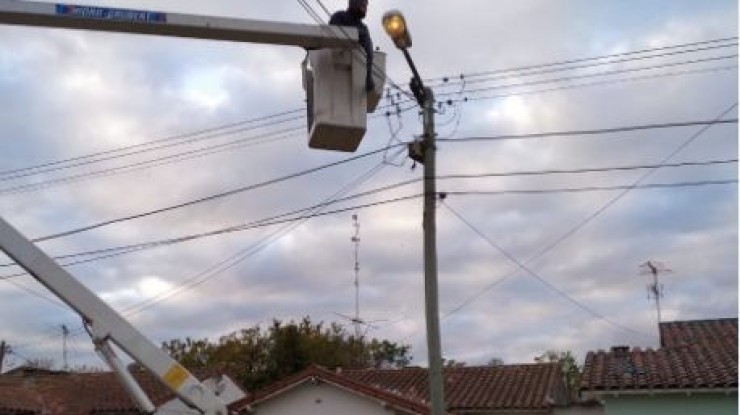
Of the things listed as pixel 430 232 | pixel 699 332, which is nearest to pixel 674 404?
pixel 699 332

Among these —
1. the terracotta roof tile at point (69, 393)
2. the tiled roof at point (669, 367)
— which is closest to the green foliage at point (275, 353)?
the terracotta roof tile at point (69, 393)

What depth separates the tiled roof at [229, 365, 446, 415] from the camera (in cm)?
2359

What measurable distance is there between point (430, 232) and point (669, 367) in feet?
41.2

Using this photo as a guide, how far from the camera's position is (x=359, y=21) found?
8195 mm

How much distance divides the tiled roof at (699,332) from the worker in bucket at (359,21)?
19029mm

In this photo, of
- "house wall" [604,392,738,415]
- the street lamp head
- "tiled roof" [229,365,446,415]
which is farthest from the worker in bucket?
"tiled roof" [229,365,446,415]

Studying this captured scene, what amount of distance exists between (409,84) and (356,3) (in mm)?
3897

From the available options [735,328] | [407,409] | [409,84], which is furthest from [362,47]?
[735,328]

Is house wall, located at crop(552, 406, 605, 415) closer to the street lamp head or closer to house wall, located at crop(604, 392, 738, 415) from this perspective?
house wall, located at crop(604, 392, 738, 415)

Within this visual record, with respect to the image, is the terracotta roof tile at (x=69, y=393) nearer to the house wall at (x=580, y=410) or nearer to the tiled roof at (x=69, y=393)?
the tiled roof at (x=69, y=393)

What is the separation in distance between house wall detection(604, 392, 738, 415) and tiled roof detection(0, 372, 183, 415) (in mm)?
14421

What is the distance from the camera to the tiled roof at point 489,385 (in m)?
26.5

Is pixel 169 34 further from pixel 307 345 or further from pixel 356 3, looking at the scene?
pixel 307 345

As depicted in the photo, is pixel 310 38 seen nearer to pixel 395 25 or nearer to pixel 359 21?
pixel 359 21
